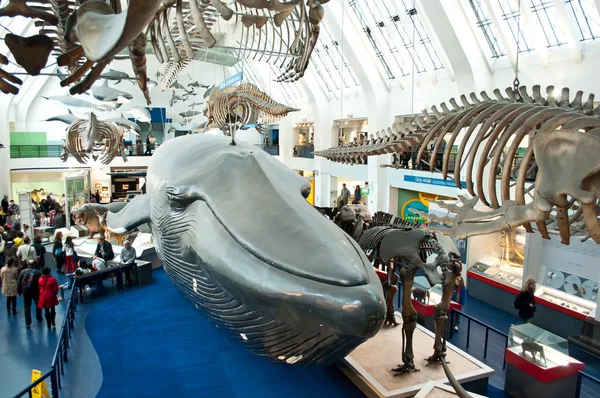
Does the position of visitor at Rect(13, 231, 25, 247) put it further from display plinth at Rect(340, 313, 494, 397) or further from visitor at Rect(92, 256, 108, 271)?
display plinth at Rect(340, 313, 494, 397)

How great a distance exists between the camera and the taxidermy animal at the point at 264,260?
1.55 meters

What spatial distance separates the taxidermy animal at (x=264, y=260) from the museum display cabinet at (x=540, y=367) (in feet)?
16.3

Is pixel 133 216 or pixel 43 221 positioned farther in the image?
pixel 43 221

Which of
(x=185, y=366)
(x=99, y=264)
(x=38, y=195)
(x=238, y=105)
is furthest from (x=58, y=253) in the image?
(x=38, y=195)

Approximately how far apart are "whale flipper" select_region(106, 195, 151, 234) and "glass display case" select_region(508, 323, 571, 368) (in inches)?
210

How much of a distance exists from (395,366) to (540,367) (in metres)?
1.85

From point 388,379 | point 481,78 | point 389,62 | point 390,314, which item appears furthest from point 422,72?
point 388,379

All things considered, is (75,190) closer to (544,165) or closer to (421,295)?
(421,295)

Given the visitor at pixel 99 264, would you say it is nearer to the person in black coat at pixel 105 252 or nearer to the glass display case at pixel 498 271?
the person in black coat at pixel 105 252

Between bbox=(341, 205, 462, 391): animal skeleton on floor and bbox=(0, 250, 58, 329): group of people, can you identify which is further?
bbox=(0, 250, 58, 329): group of people

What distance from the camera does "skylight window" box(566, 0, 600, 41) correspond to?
35.1 ft

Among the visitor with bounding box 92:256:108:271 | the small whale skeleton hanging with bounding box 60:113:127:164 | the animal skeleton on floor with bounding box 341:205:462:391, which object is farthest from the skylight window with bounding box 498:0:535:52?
the small whale skeleton hanging with bounding box 60:113:127:164

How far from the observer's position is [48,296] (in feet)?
23.9

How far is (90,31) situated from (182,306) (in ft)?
22.2
